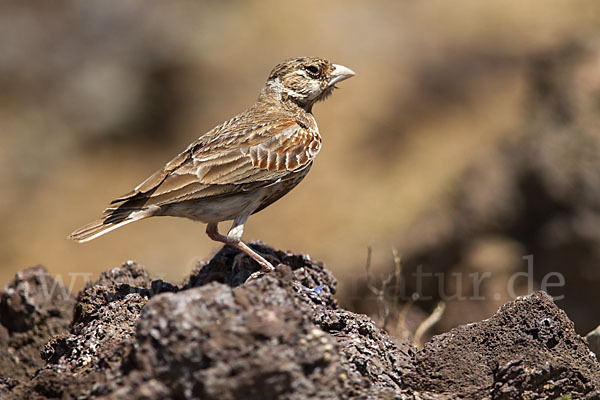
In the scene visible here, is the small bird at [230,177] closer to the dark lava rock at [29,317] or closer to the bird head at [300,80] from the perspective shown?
the bird head at [300,80]

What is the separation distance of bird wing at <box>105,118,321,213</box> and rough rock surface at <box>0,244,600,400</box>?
1.63 feet

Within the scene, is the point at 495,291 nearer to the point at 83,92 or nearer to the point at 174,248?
the point at 174,248

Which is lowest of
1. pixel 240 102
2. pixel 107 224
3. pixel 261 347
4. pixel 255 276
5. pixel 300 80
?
pixel 261 347

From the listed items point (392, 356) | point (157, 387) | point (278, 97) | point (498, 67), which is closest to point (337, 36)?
point (498, 67)

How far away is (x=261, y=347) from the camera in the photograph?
3.31m

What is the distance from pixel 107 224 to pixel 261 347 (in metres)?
2.59

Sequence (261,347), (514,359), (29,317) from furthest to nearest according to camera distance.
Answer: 1. (29,317)
2. (514,359)
3. (261,347)

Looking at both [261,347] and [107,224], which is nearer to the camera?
[261,347]

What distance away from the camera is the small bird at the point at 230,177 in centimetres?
564

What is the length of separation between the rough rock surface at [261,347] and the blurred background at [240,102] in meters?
6.17

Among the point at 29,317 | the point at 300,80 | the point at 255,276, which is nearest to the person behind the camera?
the point at 255,276

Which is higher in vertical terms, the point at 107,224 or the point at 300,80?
the point at 300,80

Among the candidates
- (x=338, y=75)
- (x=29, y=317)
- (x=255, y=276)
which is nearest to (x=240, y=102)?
(x=338, y=75)

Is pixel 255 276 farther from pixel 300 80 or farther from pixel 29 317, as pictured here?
pixel 300 80
